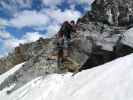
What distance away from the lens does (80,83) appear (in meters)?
15.5

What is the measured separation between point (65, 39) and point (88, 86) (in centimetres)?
1206

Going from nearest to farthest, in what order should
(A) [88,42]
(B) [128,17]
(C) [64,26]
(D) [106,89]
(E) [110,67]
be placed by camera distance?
1. (D) [106,89]
2. (E) [110,67]
3. (A) [88,42]
4. (C) [64,26]
5. (B) [128,17]

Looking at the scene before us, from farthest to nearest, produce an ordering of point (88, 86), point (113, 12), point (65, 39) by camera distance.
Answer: point (113, 12) < point (65, 39) < point (88, 86)

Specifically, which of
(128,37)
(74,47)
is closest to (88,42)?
(74,47)

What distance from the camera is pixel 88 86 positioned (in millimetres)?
14086

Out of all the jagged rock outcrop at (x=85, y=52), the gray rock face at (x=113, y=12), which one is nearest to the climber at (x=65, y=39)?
the jagged rock outcrop at (x=85, y=52)

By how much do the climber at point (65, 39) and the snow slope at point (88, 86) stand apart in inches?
170

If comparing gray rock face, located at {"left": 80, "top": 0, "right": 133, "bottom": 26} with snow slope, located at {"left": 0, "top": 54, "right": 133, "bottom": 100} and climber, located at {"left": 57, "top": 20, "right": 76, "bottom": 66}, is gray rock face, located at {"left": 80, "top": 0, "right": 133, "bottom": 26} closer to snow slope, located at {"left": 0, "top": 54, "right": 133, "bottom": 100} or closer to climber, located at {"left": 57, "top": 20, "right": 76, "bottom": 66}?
climber, located at {"left": 57, "top": 20, "right": 76, "bottom": 66}

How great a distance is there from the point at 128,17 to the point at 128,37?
35.0ft

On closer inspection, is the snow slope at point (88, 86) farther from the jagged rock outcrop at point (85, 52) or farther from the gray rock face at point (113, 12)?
the gray rock face at point (113, 12)

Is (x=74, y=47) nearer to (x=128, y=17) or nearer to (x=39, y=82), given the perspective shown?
(x=39, y=82)

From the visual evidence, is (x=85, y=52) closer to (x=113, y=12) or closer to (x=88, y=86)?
(x=88, y=86)

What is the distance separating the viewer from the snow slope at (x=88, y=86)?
12414mm

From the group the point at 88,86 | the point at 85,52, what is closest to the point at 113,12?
the point at 85,52
